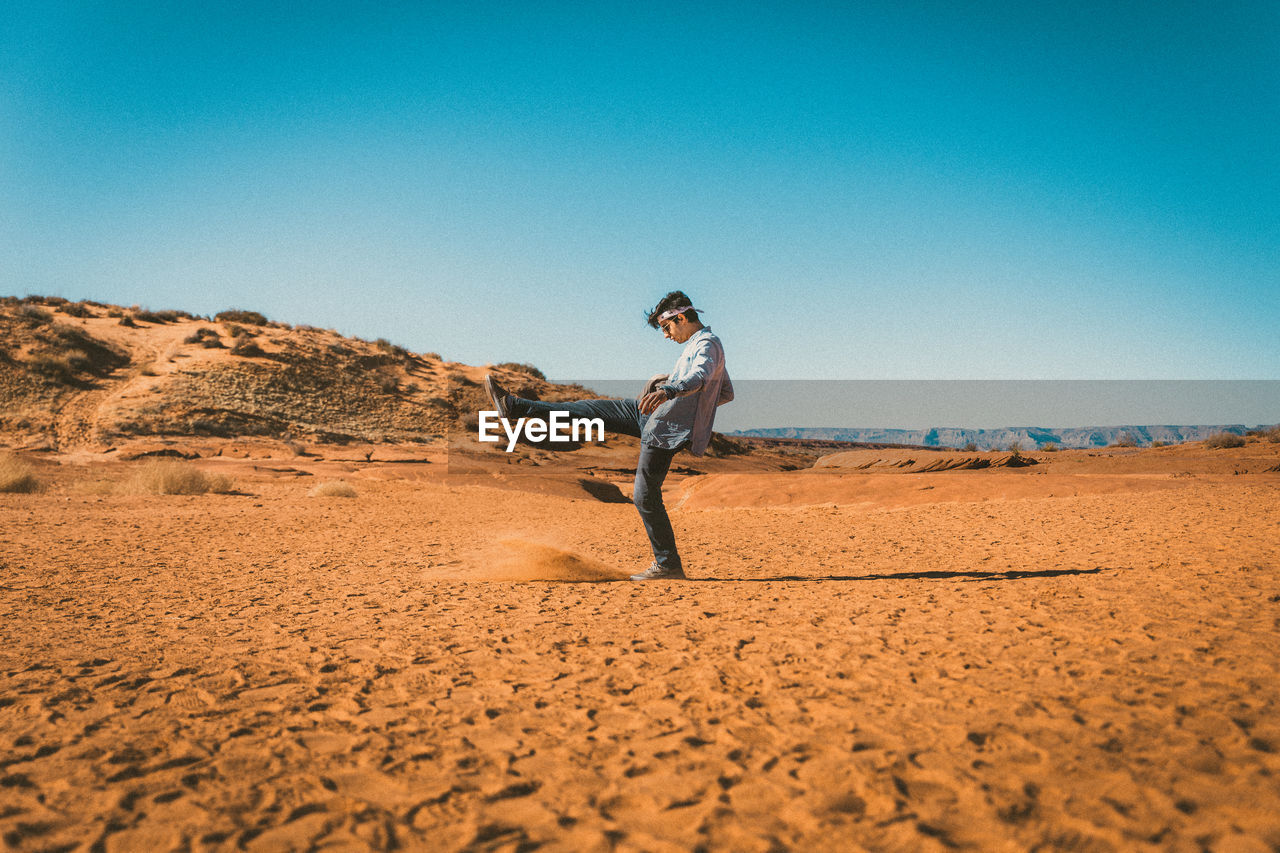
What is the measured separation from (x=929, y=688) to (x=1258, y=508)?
7887mm

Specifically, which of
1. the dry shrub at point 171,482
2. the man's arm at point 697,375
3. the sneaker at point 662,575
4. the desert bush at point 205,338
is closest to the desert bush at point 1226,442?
the sneaker at point 662,575

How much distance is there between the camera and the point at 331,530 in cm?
938

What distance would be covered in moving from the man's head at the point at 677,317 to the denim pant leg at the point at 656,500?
3.02ft

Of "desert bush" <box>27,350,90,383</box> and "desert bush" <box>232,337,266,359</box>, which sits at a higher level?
"desert bush" <box>232,337,266,359</box>

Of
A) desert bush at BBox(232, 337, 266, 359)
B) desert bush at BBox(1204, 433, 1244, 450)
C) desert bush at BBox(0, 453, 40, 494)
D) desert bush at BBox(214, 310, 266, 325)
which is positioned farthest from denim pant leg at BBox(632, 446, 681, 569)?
desert bush at BBox(214, 310, 266, 325)

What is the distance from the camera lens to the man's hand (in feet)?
16.3

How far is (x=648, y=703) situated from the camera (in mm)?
2773

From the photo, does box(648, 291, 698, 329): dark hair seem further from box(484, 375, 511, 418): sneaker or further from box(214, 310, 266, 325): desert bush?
box(214, 310, 266, 325): desert bush

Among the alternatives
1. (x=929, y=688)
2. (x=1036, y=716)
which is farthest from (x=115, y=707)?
(x=1036, y=716)

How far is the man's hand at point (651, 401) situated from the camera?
497cm

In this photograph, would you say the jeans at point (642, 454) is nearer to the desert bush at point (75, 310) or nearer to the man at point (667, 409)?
the man at point (667, 409)

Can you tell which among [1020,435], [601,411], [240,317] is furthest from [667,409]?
[1020,435]

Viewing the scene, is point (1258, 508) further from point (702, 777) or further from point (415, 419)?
point (415, 419)

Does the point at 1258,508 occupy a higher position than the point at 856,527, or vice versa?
the point at 1258,508
